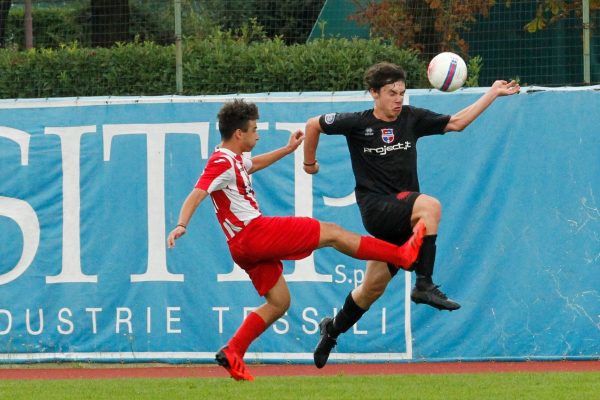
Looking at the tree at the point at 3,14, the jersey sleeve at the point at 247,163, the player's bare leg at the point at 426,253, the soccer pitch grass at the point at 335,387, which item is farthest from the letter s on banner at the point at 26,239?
the tree at the point at 3,14

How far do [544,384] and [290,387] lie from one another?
6.75ft

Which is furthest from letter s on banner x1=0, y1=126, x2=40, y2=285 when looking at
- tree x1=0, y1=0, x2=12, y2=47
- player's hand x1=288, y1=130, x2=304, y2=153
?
tree x1=0, y1=0, x2=12, y2=47

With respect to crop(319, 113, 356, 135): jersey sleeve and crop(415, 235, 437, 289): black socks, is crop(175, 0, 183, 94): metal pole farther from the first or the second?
crop(415, 235, 437, 289): black socks

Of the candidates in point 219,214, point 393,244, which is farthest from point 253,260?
point 393,244

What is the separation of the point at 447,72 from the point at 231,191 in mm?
1902

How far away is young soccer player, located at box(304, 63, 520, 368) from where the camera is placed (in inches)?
346

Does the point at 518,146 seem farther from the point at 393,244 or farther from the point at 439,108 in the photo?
the point at 393,244

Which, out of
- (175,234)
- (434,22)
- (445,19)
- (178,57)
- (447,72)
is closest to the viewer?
(175,234)

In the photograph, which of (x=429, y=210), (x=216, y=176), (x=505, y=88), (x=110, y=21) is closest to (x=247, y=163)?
(x=216, y=176)

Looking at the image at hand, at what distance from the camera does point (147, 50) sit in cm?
1339

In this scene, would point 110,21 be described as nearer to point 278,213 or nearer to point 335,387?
point 278,213

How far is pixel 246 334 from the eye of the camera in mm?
8945

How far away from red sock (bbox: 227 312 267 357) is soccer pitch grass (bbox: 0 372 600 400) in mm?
367

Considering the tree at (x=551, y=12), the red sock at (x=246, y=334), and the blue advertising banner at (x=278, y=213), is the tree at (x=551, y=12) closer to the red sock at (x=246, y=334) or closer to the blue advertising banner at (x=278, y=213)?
the blue advertising banner at (x=278, y=213)
